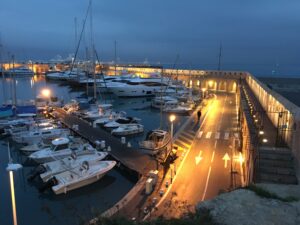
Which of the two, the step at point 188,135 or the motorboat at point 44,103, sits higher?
the motorboat at point 44,103

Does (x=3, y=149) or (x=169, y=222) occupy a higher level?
(x=169, y=222)

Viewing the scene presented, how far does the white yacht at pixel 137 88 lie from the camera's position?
72.4m

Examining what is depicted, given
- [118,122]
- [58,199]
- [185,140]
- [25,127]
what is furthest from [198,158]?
[25,127]

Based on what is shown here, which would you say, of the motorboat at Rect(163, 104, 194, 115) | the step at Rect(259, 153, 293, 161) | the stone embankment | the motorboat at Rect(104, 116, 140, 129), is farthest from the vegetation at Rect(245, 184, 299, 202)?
the motorboat at Rect(163, 104, 194, 115)

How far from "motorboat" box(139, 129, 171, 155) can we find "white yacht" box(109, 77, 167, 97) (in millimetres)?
42838

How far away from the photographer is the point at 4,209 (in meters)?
18.4

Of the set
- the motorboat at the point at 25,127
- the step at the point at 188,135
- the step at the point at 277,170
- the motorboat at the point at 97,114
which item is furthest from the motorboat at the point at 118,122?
the step at the point at 277,170

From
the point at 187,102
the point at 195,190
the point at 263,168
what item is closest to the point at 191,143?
the point at 195,190

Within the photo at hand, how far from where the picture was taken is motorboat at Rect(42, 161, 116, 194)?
66.1 feet

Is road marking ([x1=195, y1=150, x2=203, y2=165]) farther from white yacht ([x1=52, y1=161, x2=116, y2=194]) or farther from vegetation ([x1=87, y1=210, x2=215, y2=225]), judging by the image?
vegetation ([x1=87, y1=210, x2=215, y2=225])

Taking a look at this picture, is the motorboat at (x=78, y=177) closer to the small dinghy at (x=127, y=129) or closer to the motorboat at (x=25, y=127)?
the small dinghy at (x=127, y=129)

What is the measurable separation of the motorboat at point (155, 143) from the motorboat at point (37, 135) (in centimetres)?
1108

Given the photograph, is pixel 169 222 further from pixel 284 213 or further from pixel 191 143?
pixel 191 143

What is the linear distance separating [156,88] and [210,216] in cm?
6828
